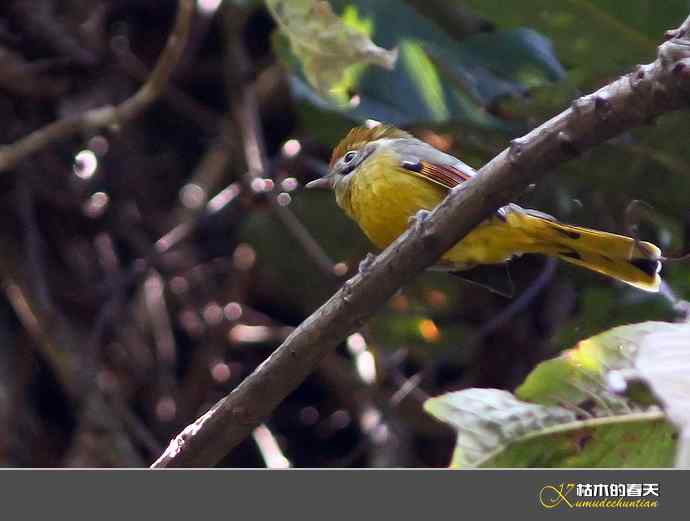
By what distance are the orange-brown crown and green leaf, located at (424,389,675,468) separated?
127cm

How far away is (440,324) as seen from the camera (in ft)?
11.2

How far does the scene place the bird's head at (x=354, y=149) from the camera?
2768 mm

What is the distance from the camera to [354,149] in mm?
2826

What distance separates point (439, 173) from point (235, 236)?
1.31m

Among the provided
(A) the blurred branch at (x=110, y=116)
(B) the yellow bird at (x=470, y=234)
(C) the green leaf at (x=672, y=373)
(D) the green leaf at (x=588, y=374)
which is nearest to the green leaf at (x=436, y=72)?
(B) the yellow bird at (x=470, y=234)

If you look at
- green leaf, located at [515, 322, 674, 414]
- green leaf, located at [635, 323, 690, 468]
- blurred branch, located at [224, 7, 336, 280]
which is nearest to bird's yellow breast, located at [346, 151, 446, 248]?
blurred branch, located at [224, 7, 336, 280]

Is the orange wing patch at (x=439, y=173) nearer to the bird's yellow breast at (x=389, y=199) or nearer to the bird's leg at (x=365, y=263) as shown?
the bird's yellow breast at (x=389, y=199)

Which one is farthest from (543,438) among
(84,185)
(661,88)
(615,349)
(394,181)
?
(84,185)

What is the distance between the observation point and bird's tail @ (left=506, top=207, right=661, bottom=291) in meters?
2.37

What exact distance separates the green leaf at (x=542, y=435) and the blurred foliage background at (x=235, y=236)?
1.22 m
